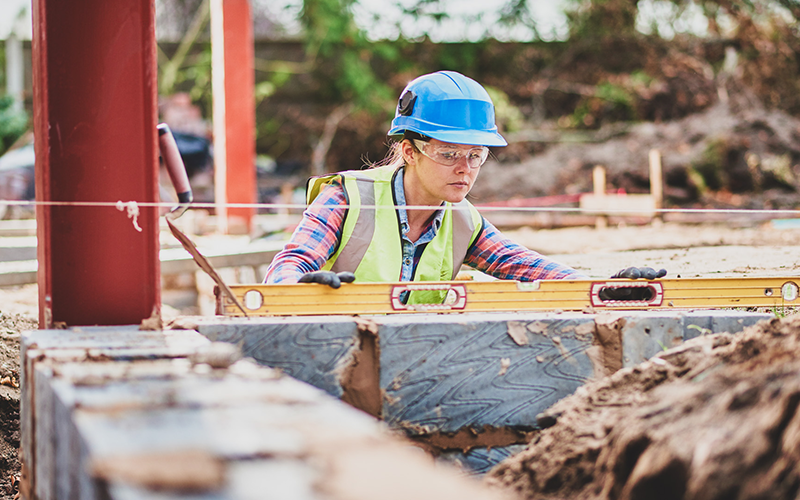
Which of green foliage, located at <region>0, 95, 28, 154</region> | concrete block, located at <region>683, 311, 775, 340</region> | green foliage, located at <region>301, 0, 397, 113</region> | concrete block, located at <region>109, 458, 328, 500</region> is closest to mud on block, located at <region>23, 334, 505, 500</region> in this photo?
concrete block, located at <region>109, 458, 328, 500</region>

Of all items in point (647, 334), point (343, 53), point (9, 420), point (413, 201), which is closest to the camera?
point (647, 334)

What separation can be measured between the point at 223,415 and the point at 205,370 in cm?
43

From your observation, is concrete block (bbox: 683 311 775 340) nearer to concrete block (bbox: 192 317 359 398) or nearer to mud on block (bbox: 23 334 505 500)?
concrete block (bbox: 192 317 359 398)

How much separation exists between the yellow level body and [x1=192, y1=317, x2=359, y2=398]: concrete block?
10cm

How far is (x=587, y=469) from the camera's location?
1.81 meters

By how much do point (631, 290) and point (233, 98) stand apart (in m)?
6.65

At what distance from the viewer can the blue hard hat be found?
3385 mm

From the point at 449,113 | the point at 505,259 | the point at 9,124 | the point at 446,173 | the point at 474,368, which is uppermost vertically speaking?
A: the point at 9,124

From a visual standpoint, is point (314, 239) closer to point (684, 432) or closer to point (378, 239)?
point (378, 239)

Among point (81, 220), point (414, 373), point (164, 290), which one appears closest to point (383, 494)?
point (414, 373)

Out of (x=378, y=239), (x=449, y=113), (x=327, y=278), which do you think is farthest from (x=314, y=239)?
(x=449, y=113)

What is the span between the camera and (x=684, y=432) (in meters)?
1.49

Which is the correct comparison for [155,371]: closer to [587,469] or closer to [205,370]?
[205,370]

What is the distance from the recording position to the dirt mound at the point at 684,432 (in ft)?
4.49
